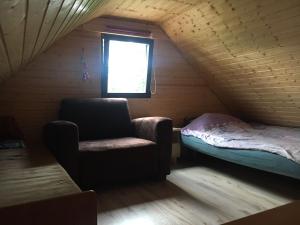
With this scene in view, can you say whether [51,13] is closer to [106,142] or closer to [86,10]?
[86,10]

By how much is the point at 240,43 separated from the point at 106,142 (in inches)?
73.9

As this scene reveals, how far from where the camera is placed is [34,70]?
3.23 metres

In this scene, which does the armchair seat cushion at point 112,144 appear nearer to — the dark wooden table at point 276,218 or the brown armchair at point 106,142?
the brown armchair at point 106,142

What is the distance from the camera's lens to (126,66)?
386 cm

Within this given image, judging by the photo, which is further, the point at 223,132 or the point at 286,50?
the point at 223,132

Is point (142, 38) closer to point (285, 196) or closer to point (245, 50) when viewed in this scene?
point (245, 50)

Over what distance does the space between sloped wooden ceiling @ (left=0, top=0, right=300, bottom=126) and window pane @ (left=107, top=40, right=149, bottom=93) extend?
16.6 inches

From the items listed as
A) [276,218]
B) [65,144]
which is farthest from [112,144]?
[276,218]

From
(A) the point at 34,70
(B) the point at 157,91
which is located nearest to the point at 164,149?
(B) the point at 157,91

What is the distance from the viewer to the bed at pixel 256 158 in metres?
2.41

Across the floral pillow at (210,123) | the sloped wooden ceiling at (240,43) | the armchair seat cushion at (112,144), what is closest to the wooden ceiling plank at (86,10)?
the sloped wooden ceiling at (240,43)

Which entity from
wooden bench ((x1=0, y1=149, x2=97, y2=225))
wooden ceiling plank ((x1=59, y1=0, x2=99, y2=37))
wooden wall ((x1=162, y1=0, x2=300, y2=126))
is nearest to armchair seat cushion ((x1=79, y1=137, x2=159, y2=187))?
wooden bench ((x1=0, y1=149, x2=97, y2=225))

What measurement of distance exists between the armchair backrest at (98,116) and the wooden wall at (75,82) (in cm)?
29

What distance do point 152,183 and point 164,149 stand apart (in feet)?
1.26
